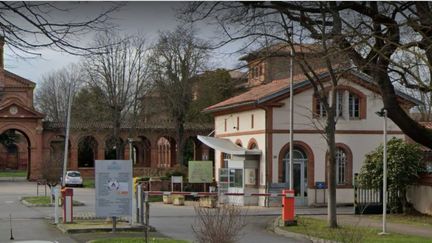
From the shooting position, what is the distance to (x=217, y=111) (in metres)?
45.8

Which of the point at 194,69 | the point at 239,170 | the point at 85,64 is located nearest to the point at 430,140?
the point at 239,170

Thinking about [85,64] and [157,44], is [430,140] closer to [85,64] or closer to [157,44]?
[157,44]

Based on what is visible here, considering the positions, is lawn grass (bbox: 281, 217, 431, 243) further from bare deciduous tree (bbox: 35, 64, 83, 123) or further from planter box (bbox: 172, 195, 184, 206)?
bare deciduous tree (bbox: 35, 64, 83, 123)

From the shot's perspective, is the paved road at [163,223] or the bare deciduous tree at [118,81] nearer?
the paved road at [163,223]

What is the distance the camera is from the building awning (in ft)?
127

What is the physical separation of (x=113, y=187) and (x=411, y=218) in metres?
13.8

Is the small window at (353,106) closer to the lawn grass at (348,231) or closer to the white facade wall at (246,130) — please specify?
the white facade wall at (246,130)

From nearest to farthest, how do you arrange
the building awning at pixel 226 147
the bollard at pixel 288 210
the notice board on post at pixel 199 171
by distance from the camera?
the bollard at pixel 288 210, the building awning at pixel 226 147, the notice board on post at pixel 199 171

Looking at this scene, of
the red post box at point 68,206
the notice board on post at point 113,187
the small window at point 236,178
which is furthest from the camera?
the small window at point 236,178

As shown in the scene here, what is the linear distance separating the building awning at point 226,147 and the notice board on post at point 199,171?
1594mm

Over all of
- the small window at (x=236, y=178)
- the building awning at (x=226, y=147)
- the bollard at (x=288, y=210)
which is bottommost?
the bollard at (x=288, y=210)

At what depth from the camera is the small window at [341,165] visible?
3928 cm

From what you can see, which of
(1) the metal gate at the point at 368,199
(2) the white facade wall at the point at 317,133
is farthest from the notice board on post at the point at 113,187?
(2) the white facade wall at the point at 317,133

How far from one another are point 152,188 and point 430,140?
3028cm
